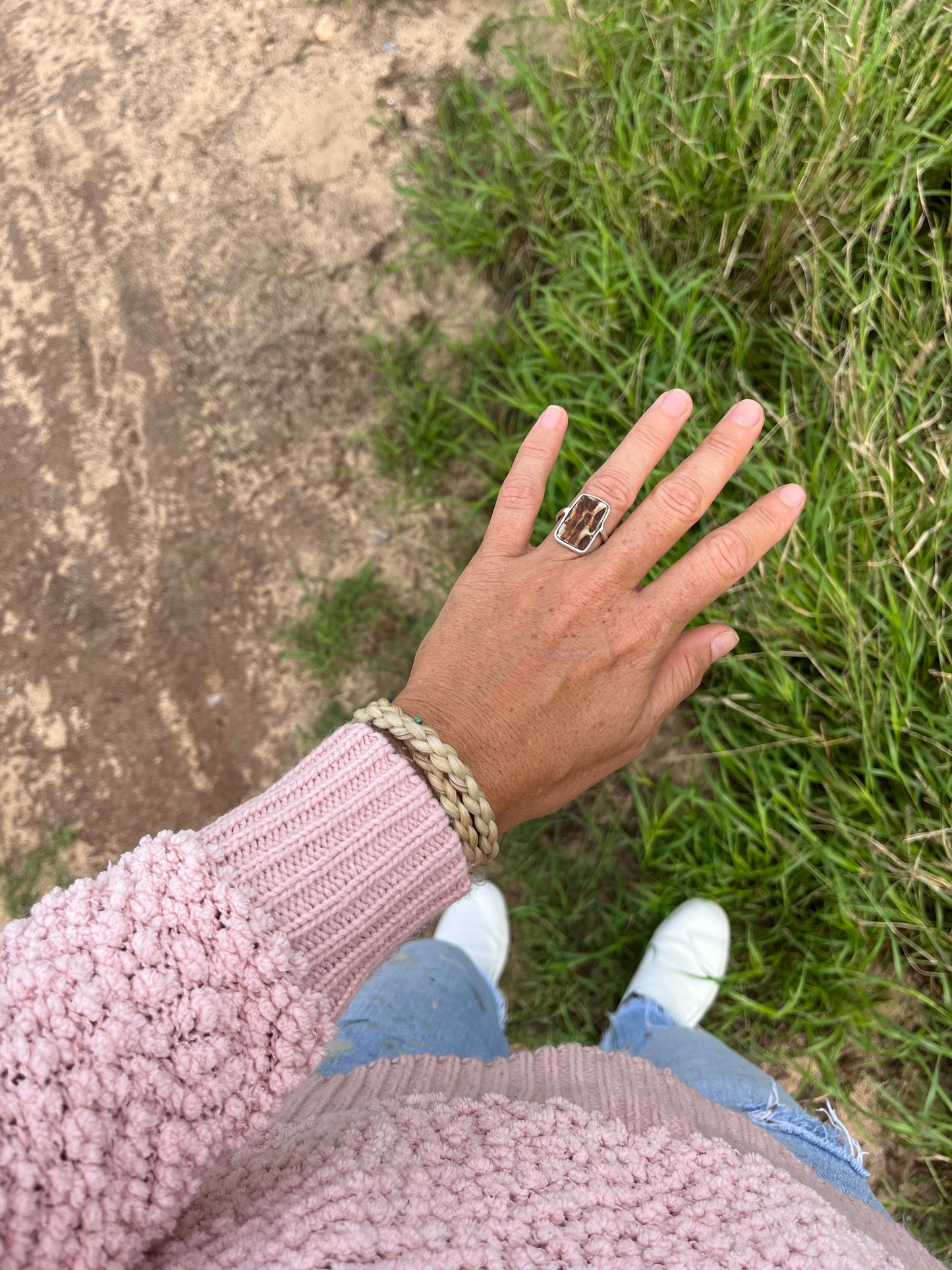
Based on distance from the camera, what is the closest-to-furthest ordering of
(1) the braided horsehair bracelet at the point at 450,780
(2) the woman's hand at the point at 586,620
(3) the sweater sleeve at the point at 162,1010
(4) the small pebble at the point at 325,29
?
(3) the sweater sleeve at the point at 162,1010, (1) the braided horsehair bracelet at the point at 450,780, (2) the woman's hand at the point at 586,620, (4) the small pebble at the point at 325,29

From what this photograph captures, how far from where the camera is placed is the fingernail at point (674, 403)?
1.44 metres

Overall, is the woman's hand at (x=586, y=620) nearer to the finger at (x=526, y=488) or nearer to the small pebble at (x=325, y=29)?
the finger at (x=526, y=488)

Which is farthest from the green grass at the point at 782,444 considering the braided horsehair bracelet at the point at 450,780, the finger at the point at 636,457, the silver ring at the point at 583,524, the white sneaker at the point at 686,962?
the braided horsehair bracelet at the point at 450,780

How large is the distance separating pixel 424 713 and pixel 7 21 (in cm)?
296

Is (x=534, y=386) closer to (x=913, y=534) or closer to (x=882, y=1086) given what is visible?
(x=913, y=534)

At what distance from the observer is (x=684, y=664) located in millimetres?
1459

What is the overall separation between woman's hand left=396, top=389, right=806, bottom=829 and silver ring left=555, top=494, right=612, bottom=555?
2 centimetres

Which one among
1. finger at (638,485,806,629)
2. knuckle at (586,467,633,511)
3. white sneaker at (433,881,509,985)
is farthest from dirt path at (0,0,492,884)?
finger at (638,485,806,629)

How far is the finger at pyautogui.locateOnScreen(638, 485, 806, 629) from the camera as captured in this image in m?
1.40

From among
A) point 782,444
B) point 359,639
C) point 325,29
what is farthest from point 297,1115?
point 325,29

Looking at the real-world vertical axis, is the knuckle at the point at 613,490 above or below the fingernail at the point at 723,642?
above

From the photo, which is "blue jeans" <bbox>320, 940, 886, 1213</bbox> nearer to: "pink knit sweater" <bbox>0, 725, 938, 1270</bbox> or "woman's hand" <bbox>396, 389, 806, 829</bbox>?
"pink knit sweater" <bbox>0, 725, 938, 1270</bbox>

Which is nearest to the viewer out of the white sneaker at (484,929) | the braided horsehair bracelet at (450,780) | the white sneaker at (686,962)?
the braided horsehair bracelet at (450,780)

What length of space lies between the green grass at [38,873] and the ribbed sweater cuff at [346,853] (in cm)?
143
